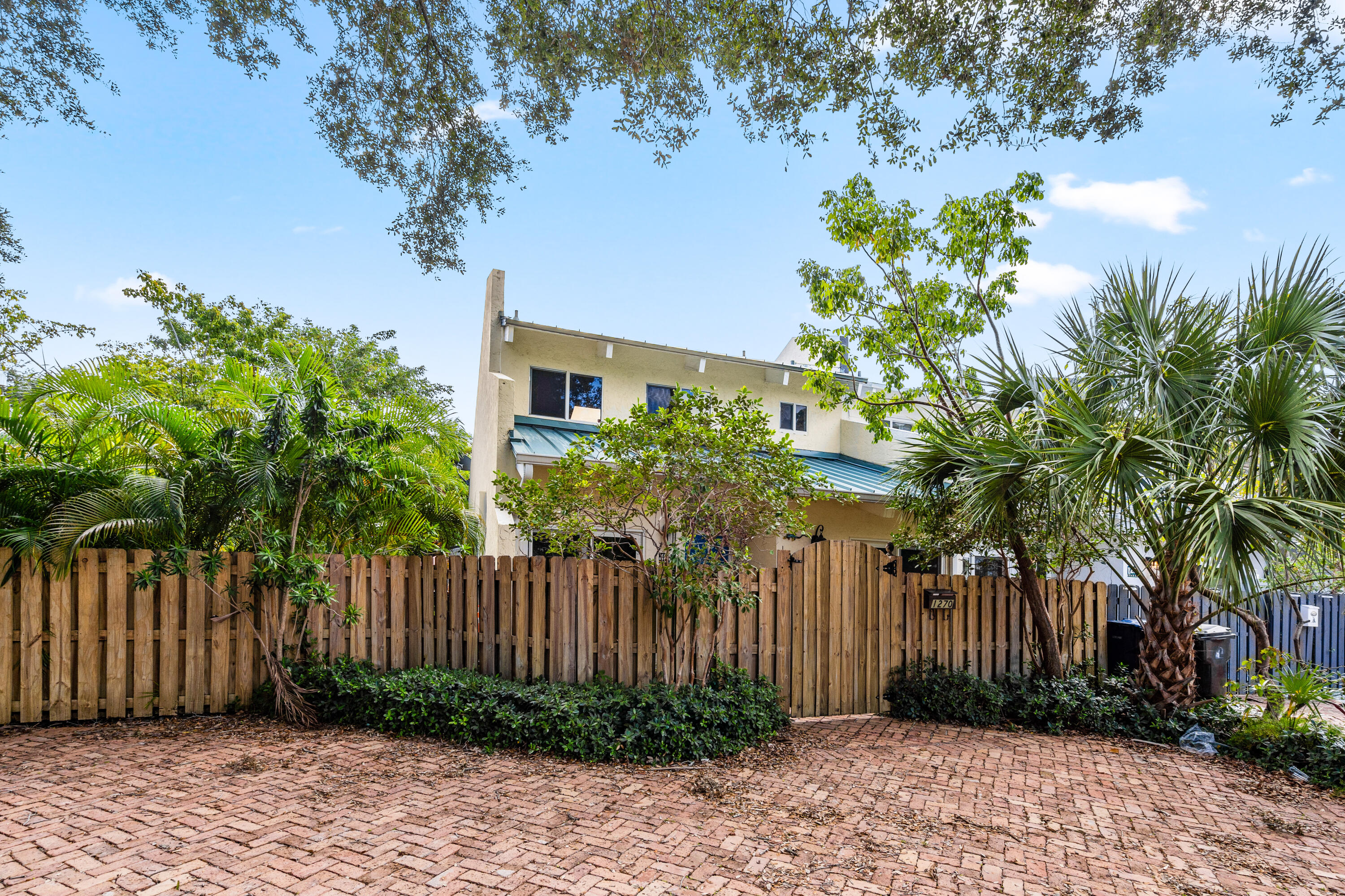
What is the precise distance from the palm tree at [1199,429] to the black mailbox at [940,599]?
5.49 ft

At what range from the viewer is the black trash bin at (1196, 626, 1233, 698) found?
7.37 m

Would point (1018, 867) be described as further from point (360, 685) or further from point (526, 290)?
point (526, 290)

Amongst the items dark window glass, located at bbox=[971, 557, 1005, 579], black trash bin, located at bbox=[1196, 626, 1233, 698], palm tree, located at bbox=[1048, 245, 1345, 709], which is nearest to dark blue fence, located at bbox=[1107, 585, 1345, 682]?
black trash bin, located at bbox=[1196, 626, 1233, 698]

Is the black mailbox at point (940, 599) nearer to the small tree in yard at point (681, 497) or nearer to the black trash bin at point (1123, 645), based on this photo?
the black trash bin at point (1123, 645)

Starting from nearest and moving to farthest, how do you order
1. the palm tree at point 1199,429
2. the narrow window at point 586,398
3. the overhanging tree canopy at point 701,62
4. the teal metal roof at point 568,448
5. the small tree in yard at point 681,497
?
the overhanging tree canopy at point 701,62, the palm tree at point 1199,429, the small tree in yard at point 681,497, the teal metal roof at point 568,448, the narrow window at point 586,398

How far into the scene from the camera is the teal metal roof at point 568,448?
11.1 meters

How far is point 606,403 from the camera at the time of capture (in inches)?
550

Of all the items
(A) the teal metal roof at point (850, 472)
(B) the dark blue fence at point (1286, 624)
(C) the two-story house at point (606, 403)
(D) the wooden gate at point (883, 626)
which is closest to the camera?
(D) the wooden gate at point (883, 626)

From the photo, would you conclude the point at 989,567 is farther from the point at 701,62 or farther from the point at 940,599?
the point at 701,62

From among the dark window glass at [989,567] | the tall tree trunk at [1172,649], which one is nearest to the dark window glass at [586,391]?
the dark window glass at [989,567]

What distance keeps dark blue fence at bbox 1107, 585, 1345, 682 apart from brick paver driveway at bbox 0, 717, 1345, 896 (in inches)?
136

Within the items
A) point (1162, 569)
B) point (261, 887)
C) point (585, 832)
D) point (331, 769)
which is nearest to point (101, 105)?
point (331, 769)

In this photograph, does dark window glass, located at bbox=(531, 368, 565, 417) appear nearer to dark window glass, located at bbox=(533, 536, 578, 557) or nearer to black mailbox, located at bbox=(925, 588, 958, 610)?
dark window glass, located at bbox=(533, 536, 578, 557)

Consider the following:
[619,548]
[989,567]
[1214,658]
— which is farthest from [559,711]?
[1214,658]
